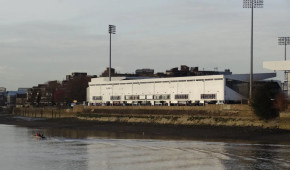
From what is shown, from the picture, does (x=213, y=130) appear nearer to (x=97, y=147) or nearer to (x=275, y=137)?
(x=275, y=137)

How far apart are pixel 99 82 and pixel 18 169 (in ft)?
379

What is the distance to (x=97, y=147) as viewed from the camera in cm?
6475

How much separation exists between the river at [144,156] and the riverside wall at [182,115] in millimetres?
19600

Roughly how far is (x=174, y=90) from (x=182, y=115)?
3068 centimetres

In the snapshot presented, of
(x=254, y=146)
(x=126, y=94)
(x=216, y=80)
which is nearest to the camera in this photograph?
(x=254, y=146)

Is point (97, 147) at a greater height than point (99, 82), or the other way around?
point (99, 82)

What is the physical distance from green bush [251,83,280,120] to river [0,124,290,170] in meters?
19.4

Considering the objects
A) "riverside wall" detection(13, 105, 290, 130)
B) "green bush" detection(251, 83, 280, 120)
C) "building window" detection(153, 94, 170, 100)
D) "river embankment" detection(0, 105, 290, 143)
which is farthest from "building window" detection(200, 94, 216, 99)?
"green bush" detection(251, 83, 280, 120)

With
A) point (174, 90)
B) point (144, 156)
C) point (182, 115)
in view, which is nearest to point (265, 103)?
point (182, 115)

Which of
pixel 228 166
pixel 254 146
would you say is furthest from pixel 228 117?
pixel 228 166

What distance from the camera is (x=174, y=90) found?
13388 cm

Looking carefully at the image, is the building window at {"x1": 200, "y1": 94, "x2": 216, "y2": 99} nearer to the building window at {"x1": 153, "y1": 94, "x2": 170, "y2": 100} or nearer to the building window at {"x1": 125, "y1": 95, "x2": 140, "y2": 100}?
the building window at {"x1": 153, "y1": 94, "x2": 170, "y2": 100}

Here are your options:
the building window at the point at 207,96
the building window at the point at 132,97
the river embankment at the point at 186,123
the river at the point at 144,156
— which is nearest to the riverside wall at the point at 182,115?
the river embankment at the point at 186,123

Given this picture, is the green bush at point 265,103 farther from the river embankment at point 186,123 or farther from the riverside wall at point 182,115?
the river embankment at point 186,123
